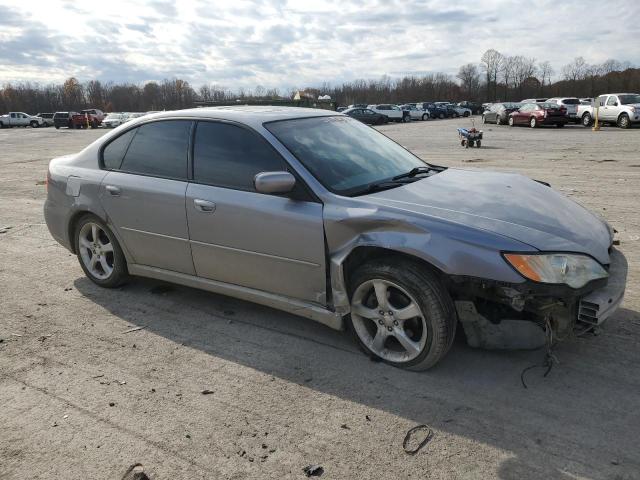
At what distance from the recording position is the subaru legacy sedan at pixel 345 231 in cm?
315

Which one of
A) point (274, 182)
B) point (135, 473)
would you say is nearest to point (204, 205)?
point (274, 182)

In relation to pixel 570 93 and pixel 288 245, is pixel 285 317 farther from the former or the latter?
pixel 570 93

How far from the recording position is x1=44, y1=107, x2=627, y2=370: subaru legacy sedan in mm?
3152

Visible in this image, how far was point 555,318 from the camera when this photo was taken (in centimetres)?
318

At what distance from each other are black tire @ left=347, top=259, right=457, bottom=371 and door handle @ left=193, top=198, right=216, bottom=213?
137cm

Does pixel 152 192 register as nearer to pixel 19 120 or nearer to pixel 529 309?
pixel 529 309

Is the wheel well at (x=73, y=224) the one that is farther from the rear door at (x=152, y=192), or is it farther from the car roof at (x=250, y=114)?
the car roof at (x=250, y=114)

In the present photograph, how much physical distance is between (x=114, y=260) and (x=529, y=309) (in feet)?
11.9

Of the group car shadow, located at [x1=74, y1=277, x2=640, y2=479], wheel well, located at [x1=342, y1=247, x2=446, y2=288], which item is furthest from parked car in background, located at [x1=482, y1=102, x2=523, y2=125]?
wheel well, located at [x1=342, y1=247, x2=446, y2=288]

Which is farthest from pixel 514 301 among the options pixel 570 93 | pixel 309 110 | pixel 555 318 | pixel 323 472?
pixel 570 93

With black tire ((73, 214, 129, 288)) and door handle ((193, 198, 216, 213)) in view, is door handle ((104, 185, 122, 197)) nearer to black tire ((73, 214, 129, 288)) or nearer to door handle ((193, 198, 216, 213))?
black tire ((73, 214, 129, 288))

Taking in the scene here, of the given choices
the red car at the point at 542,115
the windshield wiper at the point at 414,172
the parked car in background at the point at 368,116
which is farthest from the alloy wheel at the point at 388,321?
the parked car in background at the point at 368,116

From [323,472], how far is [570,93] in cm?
9758

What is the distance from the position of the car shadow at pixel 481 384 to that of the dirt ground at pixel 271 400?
1cm
